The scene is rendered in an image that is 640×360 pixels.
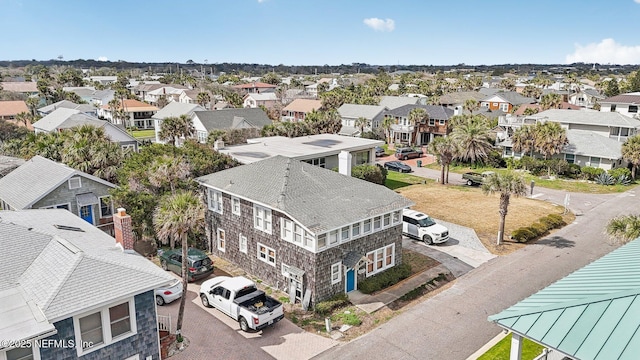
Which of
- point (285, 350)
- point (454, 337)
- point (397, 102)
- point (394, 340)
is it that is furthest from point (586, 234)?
point (397, 102)

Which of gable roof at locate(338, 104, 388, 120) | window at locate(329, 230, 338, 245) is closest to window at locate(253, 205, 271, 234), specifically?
window at locate(329, 230, 338, 245)

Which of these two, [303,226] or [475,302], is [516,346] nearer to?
[303,226]

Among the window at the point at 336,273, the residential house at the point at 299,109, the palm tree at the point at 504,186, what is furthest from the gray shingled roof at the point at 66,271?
the residential house at the point at 299,109

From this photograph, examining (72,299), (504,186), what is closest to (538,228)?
(504,186)

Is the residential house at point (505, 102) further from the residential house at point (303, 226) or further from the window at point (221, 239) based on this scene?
the window at point (221, 239)

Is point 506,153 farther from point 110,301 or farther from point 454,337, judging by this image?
point 110,301

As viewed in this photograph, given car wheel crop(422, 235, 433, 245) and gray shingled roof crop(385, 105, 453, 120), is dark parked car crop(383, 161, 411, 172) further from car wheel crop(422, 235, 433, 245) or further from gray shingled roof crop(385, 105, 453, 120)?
car wheel crop(422, 235, 433, 245)
